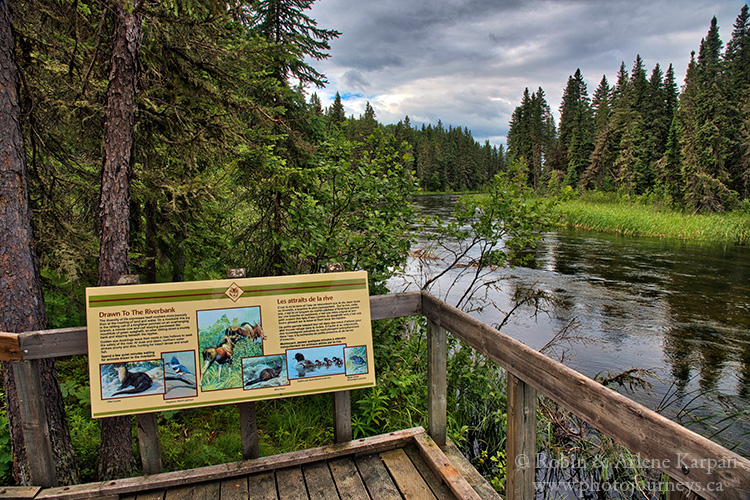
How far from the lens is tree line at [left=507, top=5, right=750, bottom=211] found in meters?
28.9

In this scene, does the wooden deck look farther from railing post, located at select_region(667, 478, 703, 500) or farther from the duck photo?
railing post, located at select_region(667, 478, 703, 500)

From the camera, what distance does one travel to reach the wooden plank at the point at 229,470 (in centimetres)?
263

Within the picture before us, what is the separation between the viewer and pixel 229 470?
2.81 meters

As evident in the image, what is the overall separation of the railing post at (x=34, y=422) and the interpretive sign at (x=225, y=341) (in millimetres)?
367

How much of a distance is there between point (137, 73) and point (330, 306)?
2.21 meters

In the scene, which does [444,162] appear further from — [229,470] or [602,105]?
[229,470]

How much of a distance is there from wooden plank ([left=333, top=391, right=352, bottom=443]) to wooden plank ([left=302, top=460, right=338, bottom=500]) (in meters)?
0.20

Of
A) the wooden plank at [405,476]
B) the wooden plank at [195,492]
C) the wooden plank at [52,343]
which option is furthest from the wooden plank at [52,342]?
the wooden plank at [405,476]

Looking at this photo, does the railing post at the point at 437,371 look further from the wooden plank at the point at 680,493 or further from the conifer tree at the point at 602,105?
the conifer tree at the point at 602,105

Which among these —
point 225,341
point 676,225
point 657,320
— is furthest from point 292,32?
point 676,225

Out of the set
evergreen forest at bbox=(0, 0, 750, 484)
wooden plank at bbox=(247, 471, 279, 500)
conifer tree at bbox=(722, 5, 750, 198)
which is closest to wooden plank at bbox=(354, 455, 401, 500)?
wooden plank at bbox=(247, 471, 279, 500)

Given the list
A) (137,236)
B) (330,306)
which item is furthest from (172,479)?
(137,236)

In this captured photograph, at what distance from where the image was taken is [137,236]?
17.5ft

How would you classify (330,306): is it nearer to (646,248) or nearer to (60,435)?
(60,435)
